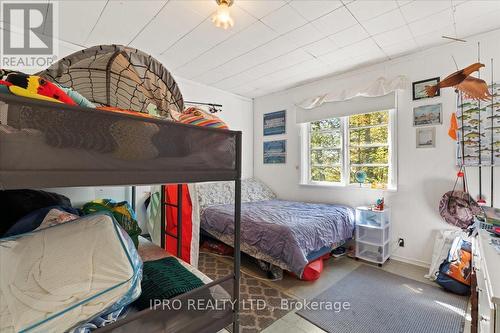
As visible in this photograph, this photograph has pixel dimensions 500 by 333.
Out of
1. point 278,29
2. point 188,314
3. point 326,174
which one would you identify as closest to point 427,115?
point 326,174

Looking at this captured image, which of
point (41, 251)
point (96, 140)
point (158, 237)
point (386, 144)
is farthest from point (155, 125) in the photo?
point (386, 144)

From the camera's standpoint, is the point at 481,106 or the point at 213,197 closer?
the point at 481,106

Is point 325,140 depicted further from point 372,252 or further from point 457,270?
point 457,270

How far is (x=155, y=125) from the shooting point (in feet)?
2.27

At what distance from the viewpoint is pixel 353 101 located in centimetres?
344

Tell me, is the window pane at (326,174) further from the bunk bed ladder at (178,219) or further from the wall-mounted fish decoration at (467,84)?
the bunk bed ladder at (178,219)

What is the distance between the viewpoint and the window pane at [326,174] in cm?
373

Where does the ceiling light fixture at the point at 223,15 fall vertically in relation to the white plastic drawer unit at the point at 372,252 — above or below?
above

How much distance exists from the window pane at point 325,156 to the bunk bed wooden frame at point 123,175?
124 inches

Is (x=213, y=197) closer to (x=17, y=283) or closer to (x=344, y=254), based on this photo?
(x=344, y=254)

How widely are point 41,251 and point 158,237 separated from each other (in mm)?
1161

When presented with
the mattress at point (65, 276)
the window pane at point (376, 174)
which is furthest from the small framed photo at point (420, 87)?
the mattress at point (65, 276)

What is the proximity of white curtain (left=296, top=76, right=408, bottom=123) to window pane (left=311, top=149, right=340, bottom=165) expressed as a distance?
55 centimetres

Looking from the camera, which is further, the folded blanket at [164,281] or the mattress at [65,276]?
the folded blanket at [164,281]
